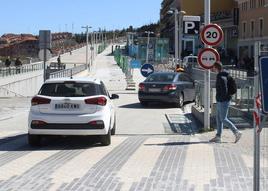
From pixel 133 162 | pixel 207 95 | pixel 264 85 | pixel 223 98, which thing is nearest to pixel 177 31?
pixel 207 95

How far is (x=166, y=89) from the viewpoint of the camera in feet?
82.7

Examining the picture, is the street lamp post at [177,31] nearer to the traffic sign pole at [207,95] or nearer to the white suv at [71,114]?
the traffic sign pole at [207,95]

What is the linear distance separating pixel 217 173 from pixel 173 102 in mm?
15537

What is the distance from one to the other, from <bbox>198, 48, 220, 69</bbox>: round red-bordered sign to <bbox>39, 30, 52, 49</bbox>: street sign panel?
13.9 meters

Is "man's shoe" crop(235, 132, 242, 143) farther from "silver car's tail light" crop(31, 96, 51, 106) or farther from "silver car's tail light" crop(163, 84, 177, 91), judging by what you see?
"silver car's tail light" crop(163, 84, 177, 91)

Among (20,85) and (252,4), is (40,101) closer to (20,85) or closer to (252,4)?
(20,85)

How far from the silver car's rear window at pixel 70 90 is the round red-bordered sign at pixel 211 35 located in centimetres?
317

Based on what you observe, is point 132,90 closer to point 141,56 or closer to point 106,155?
point 106,155

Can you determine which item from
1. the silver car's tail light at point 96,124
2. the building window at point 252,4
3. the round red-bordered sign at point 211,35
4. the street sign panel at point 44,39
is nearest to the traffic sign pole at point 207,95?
the round red-bordered sign at point 211,35

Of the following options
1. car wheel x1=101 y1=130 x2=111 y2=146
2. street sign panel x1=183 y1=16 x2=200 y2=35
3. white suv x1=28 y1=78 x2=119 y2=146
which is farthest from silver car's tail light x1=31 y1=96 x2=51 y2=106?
street sign panel x1=183 y1=16 x2=200 y2=35

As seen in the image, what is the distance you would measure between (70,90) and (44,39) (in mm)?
15031

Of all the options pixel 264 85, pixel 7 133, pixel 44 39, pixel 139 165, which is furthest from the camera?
pixel 44 39

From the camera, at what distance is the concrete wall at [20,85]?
166 ft

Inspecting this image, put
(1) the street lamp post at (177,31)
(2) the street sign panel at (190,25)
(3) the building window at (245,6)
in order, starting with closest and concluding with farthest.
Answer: (2) the street sign panel at (190,25) → (1) the street lamp post at (177,31) → (3) the building window at (245,6)
